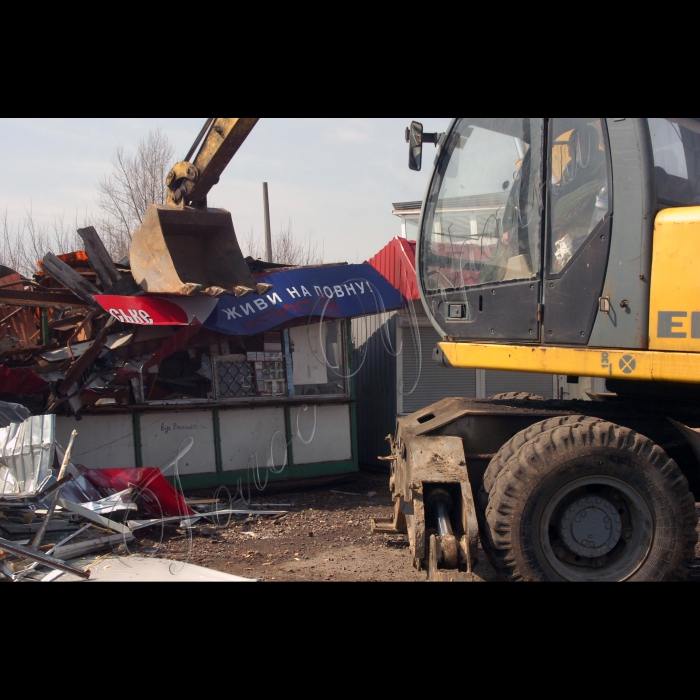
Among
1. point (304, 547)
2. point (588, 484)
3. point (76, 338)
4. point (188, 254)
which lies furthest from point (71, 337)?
point (588, 484)

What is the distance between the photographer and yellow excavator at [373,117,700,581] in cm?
Answer: 410

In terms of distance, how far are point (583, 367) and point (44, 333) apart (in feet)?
21.5

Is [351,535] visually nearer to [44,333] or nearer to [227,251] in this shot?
[227,251]

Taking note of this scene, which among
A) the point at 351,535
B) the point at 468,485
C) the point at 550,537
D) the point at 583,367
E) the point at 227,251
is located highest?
the point at 227,251

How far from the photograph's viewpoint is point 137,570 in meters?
5.93

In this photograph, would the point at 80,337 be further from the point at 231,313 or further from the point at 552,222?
the point at 552,222

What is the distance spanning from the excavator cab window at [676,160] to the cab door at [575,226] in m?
0.29

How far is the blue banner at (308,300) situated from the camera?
8.72 m

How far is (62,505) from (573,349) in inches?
202

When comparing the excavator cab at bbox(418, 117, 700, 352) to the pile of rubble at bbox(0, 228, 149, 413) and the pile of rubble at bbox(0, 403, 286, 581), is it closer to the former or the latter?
the pile of rubble at bbox(0, 403, 286, 581)

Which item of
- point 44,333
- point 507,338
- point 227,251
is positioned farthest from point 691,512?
point 44,333

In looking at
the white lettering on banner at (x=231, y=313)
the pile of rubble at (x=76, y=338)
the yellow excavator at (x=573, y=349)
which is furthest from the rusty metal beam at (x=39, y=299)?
the yellow excavator at (x=573, y=349)

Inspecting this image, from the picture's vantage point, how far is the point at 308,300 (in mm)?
9359

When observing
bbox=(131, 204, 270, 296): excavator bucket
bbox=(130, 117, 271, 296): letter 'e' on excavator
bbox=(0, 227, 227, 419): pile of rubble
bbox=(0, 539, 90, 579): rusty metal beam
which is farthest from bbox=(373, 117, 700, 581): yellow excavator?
bbox=(0, 227, 227, 419): pile of rubble
